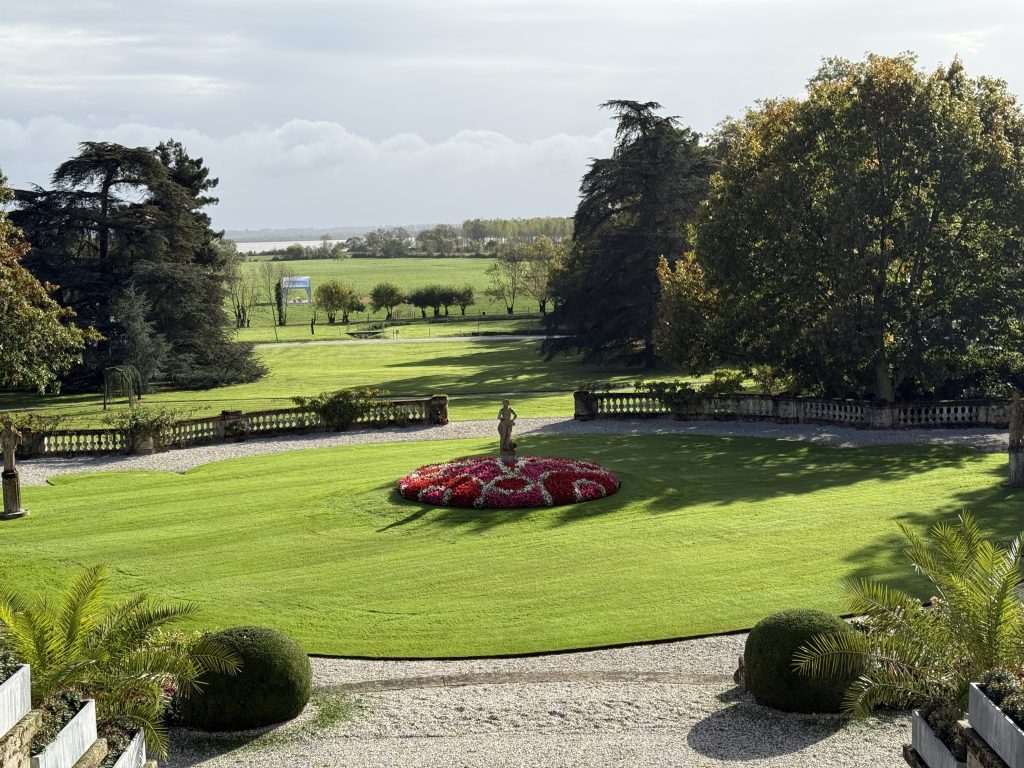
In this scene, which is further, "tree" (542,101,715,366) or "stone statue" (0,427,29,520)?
"tree" (542,101,715,366)

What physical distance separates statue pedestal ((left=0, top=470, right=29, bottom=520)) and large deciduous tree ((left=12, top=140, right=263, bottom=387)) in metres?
36.3

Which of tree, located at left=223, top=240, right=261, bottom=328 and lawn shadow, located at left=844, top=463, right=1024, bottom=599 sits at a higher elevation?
tree, located at left=223, top=240, right=261, bottom=328

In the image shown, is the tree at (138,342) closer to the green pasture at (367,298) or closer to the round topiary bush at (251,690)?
the green pasture at (367,298)

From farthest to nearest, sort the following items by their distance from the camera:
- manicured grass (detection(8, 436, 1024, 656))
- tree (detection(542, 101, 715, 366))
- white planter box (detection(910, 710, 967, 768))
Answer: tree (detection(542, 101, 715, 366)) < manicured grass (detection(8, 436, 1024, 656)) < white planter box (detection(910, 710, 967, 768))

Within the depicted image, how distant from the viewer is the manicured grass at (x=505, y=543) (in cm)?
2255

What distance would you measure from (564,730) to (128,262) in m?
63.6

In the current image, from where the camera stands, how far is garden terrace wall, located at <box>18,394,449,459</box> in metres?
43.2

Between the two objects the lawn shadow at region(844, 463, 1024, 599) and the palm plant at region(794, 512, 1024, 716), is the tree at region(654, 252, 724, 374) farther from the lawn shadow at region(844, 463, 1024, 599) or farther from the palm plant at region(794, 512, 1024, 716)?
the palm plant at region(794, 512, 1024, 716)

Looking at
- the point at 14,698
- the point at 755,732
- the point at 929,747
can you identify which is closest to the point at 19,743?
the point at 14,698

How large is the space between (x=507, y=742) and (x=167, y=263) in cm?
6151

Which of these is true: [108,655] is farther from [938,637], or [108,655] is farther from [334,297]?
[334,297]

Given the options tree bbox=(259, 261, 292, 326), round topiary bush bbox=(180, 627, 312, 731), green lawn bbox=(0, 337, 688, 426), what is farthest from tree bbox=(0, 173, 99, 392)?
tree bbox=(259, 261, 292, 326)

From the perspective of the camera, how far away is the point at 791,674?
16.5m

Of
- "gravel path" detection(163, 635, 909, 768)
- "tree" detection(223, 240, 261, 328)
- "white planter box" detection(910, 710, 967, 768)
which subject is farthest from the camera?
"tree" detection(223, 240, 261, 328)
